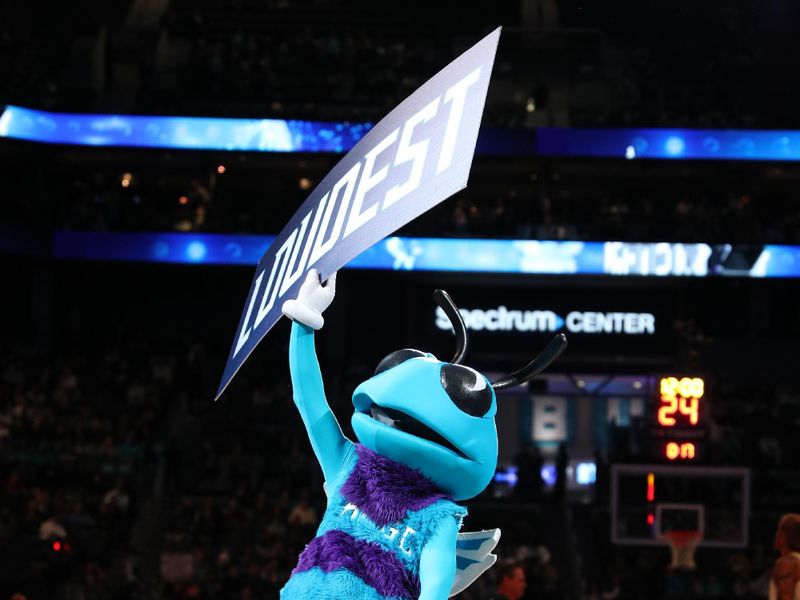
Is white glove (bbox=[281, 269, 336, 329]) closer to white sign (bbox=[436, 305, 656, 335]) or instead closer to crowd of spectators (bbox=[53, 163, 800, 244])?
crowd of spectators (bbox=[53, 163, 800, 244])

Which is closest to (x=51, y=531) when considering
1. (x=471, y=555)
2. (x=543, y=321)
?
(x=543, y=321)

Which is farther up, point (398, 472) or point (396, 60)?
point (396, 60)

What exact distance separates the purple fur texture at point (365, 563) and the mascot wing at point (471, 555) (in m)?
0.30

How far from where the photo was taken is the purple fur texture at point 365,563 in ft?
12.7

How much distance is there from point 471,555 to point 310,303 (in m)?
0.98

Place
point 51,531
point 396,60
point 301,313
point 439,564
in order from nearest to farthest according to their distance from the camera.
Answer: point 439,564, point 301,313, point 51,531, point 396,60

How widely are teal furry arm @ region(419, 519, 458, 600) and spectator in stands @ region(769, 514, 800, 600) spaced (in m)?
3.19

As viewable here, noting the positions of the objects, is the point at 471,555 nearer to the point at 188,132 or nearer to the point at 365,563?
the point at 365,563

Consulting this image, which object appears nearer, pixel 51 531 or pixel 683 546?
pixel 51 531

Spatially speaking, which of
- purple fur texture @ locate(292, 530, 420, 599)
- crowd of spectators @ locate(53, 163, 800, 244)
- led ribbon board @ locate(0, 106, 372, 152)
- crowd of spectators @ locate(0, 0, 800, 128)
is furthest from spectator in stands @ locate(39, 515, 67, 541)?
purple fur texture @ locate(292, 530, 420, 599)

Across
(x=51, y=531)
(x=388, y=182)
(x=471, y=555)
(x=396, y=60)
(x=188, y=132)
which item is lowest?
(x=51, y=531)

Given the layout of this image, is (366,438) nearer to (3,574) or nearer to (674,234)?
(3,574)

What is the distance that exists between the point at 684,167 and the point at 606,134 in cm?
242

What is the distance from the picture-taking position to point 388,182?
3.52 m
